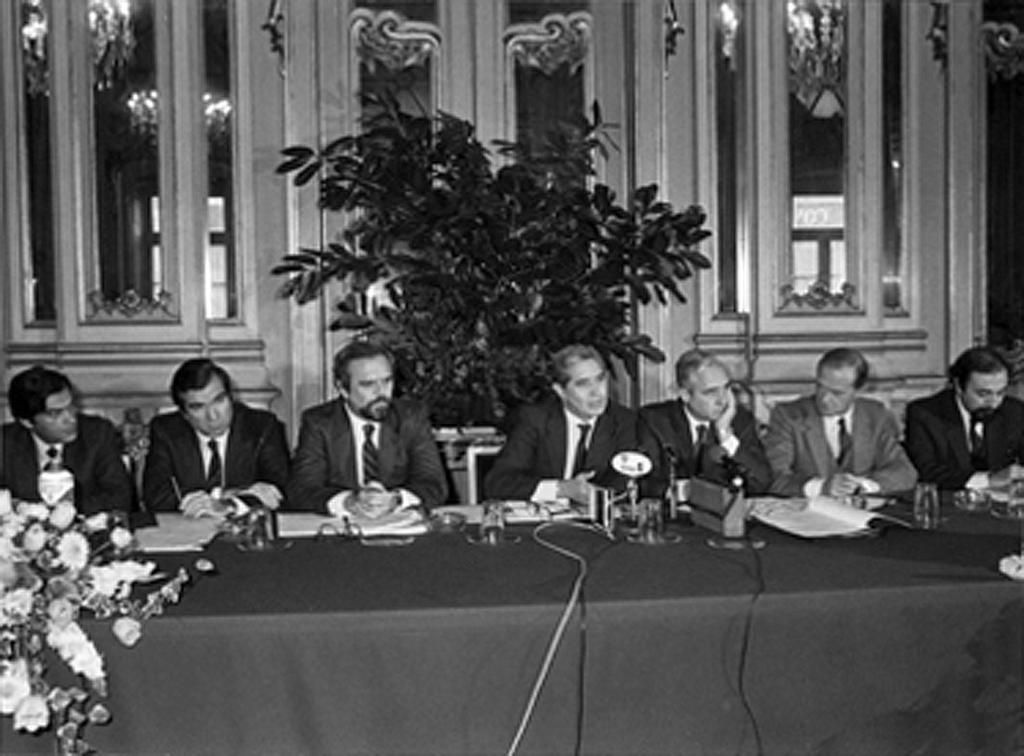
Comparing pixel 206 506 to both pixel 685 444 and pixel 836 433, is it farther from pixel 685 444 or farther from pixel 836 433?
pixel 836 433

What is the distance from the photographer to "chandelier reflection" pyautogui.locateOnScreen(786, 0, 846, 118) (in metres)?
5.92

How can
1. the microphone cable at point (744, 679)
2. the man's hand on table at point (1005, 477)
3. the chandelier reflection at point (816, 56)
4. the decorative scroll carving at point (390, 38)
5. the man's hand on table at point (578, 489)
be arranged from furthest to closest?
1. the decorative scroll carving at point (390, 38)
2. the chandelier reflection at point (816, 56)
3. the man's hand on table at point (1005, 477)
4. the man's hand on table at point (578, 489)
5. the microphone cable at point (744, 679)

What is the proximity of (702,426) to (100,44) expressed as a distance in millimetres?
3127

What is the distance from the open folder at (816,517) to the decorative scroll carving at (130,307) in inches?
120

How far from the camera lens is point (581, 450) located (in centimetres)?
436

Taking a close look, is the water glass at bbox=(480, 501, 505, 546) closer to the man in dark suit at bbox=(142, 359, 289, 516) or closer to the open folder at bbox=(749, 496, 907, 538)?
the open folder at bbox=(749, 496, 907, 538)

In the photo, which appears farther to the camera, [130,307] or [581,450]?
[130,307]

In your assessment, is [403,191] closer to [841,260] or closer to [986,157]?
[841,260]

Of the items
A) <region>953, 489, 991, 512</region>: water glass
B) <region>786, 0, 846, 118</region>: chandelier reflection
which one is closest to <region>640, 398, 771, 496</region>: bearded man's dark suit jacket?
<region>953, 489, 991, 512</region>: water glass

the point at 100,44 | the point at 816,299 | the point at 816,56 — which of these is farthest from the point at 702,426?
the point at 100,44

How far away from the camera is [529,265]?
17.6ft

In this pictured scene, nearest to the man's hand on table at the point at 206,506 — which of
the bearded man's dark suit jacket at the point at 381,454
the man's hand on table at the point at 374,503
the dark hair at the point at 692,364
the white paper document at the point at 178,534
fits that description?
the white paper document at the point at 178,534

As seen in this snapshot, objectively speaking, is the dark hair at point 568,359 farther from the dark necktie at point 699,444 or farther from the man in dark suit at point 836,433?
the man in dark suit at point 836,433

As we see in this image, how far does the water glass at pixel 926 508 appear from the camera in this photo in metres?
3.42
